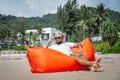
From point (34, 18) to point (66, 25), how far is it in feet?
292

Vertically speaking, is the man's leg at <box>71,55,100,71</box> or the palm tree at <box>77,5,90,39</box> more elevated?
the palm tree at <box>77,5,90,39</box>

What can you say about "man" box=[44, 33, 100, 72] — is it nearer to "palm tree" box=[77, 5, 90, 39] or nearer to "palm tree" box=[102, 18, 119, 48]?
"palm tree" box=[102, 18, 119, 48]

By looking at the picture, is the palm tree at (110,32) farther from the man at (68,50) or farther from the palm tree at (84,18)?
the man at (68,50)

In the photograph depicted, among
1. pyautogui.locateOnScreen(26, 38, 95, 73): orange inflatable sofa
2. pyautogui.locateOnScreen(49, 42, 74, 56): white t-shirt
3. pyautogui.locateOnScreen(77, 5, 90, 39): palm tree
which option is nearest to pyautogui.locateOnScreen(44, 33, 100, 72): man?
pyautogui.locateOnScreen(49, 42, 74, 56): white t-shirt

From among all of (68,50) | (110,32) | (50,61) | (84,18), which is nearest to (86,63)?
(68,50)

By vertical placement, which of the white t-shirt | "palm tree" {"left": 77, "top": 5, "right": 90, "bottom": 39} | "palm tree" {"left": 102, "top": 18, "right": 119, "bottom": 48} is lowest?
the white t-shirt

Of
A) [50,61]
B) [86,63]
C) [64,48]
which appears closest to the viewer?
[86,63]

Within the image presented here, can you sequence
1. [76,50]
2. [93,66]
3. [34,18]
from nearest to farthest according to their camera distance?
[93,66], [76,50], [34,18]

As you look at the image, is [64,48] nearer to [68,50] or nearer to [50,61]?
[68,50]

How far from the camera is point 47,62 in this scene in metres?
8.95

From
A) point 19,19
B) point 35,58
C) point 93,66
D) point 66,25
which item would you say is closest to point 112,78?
point 93,66

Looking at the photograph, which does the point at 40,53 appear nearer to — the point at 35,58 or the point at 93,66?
the point at 35,58

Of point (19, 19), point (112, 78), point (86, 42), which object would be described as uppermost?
point (19, 19)

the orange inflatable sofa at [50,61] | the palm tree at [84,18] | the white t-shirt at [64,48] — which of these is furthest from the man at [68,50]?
the palm tree at [84,18]
